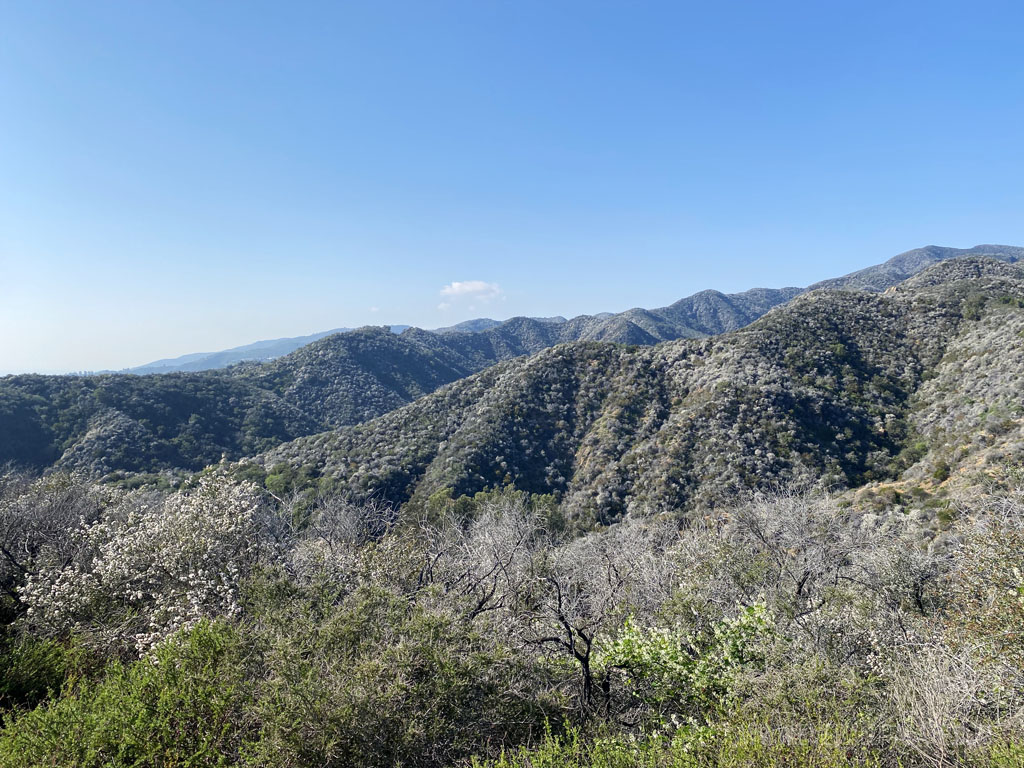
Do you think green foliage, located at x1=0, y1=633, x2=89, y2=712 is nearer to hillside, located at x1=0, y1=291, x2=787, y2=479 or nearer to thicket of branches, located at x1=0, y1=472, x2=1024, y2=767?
thicket of branches, located at x1=0, y1=472, x2=1024, y2=767

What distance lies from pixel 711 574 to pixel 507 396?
3840 centimetres

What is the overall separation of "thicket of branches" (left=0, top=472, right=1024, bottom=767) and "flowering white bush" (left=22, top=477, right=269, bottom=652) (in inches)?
2.8

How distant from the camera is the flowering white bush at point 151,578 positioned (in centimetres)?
1028

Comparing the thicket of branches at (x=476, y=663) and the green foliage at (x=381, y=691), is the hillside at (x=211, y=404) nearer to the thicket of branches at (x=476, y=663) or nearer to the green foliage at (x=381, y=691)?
the thicket of branches at (x=476, y=663)

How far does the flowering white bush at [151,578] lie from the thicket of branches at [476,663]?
71 millimetres

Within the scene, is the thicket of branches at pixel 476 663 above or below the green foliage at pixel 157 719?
below

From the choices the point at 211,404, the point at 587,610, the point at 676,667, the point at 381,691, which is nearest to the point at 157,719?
the point at 381,691

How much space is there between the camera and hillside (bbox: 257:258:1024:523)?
112 feet

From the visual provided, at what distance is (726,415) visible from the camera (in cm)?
4025

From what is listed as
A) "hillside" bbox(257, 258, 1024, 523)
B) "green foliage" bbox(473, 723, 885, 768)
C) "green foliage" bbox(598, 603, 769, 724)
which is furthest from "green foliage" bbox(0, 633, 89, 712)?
"hillside" bbox(257, 258, 1024, 523)

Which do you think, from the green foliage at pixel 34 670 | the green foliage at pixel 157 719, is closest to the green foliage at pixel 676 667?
the green foliage at pixel 157 719

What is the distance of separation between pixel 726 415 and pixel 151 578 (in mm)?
41341

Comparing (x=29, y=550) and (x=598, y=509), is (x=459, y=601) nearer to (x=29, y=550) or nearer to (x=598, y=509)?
(x=29, y=550)

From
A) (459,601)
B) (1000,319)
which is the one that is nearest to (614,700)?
(459,601)
